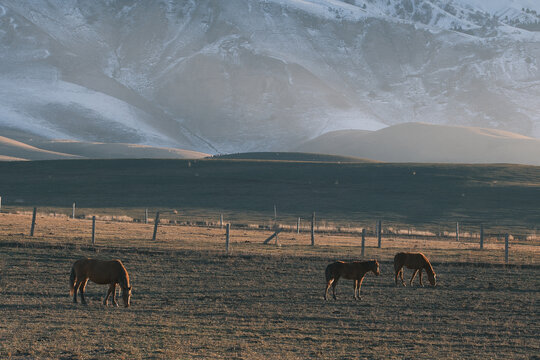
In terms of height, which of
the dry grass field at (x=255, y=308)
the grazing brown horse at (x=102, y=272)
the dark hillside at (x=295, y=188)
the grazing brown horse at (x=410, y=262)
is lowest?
the dry grass field at (x=255, y=308)

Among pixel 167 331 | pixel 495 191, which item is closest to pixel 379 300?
pixel 167 331

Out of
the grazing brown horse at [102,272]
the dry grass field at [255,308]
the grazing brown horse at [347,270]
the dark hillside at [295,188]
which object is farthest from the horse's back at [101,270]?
the dark hillside at [295,188]

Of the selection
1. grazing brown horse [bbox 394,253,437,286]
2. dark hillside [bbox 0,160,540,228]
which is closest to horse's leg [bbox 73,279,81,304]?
grazing brown horse [bbox 394,253,437,286]

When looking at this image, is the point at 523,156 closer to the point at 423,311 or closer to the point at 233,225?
the point at 233,225

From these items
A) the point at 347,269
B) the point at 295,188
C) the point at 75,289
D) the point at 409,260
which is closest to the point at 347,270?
the point at 347,269

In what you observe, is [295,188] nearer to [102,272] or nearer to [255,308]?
[255,308]

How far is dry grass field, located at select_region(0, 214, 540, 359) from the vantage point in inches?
624

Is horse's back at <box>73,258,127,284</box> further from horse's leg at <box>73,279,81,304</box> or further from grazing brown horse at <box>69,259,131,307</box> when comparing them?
horse's leg at <box>73,279,81,304</box>

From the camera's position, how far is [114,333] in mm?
16875

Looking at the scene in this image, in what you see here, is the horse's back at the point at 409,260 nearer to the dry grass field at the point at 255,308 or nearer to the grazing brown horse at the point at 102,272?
the dry grass field at the point at 255,308

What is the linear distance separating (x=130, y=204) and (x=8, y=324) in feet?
200

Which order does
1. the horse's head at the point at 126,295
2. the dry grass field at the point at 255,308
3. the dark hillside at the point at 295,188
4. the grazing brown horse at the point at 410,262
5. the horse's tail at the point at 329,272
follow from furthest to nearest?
the dark hillside at the point at 295,188, the grazing brown horse at the point at 410,262, the horse's tail at the point at 329,272, the horse's head at the point at 126,295, the dry grass field at the point at 255,308

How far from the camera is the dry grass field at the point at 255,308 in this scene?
52.0 feet

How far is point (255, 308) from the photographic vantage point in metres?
21.1
